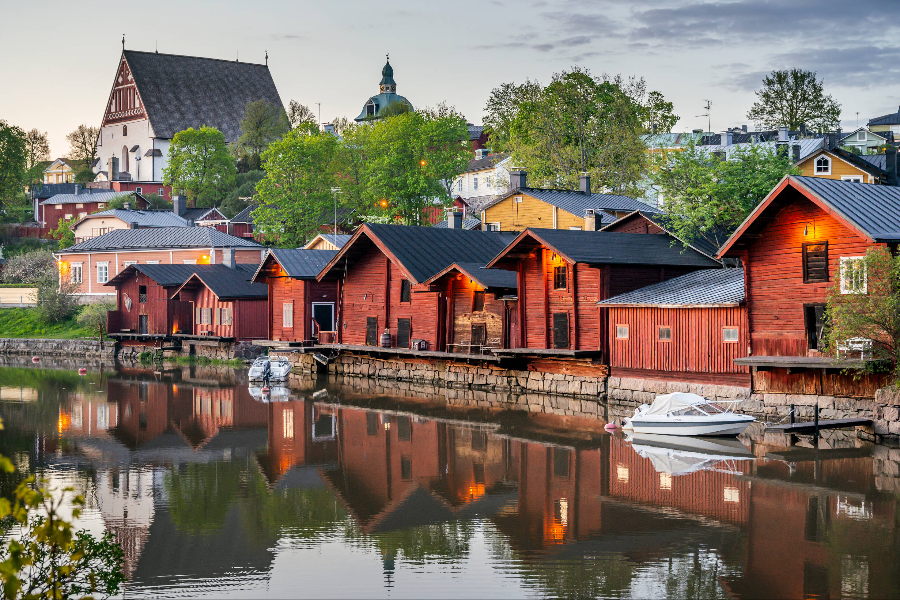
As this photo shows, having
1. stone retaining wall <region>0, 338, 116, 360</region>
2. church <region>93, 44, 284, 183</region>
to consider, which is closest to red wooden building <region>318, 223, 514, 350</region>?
stone retaining wall <region>0, 338, 116, 360</region>

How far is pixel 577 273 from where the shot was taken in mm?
41406

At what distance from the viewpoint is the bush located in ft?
294

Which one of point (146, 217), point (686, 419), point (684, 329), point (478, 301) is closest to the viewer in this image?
point (686, 419)

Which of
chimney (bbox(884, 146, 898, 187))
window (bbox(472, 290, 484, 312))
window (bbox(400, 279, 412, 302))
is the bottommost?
window (bbox(472, 290, 484, 312))

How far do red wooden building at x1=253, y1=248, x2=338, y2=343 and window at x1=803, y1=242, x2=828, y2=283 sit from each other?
2948cm

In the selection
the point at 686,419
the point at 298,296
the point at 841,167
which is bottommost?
the point at 686,419

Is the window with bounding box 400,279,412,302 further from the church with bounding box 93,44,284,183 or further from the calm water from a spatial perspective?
the church with bounding box 93,44,284,183

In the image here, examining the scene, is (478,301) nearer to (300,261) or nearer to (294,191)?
(300,261)

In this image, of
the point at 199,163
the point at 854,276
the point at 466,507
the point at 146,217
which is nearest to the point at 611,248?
the point at 854,276

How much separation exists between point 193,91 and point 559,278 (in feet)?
365

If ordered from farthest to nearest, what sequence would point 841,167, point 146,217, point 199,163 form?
point 199,163 < point 146,217 < point 841,167

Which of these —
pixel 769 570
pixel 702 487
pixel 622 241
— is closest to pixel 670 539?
pixel 769 570

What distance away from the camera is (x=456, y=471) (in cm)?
2638

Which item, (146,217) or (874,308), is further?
(146,217)
